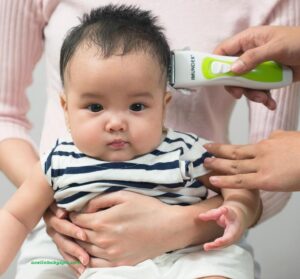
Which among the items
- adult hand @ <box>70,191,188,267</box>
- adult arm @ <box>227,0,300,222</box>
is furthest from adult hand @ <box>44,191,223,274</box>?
adult arm @ <box>227,0,300,222</box>

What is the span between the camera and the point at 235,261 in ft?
2.73

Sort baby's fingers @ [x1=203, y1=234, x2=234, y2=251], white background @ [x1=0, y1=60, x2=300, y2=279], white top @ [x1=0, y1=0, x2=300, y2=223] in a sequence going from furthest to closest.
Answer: white background @ [x1=0, y1=60, x2=300, y2=279] → white top @ [x1=0, y1=0, x2=300, y2=223] → baby's fingers @ [x1=203, y1=234, x2=234, y2=251]

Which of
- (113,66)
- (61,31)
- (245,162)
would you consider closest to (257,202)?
(245,162)

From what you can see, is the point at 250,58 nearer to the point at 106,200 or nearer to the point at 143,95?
the point at 143,95

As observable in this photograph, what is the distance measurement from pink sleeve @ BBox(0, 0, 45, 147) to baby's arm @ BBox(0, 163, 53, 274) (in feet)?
0.75

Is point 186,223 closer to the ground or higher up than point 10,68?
closer to the ground

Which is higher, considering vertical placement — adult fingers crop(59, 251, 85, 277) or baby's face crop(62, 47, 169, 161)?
baby's face crop(62, 47, 169, 161)

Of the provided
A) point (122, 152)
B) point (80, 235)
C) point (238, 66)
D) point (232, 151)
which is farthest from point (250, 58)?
point (80, 235)

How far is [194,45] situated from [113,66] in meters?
0.23

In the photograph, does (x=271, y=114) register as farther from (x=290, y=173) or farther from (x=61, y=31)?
(x=61, y=31)

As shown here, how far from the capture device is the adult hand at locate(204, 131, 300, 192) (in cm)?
84

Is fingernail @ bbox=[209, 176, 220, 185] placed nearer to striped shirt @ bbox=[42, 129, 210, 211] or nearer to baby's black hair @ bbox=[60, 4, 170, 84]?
striped shirt @ bbox=[42, 129, 210, 211]

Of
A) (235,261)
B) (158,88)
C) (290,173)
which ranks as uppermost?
(158,88)

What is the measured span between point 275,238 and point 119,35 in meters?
0.91
